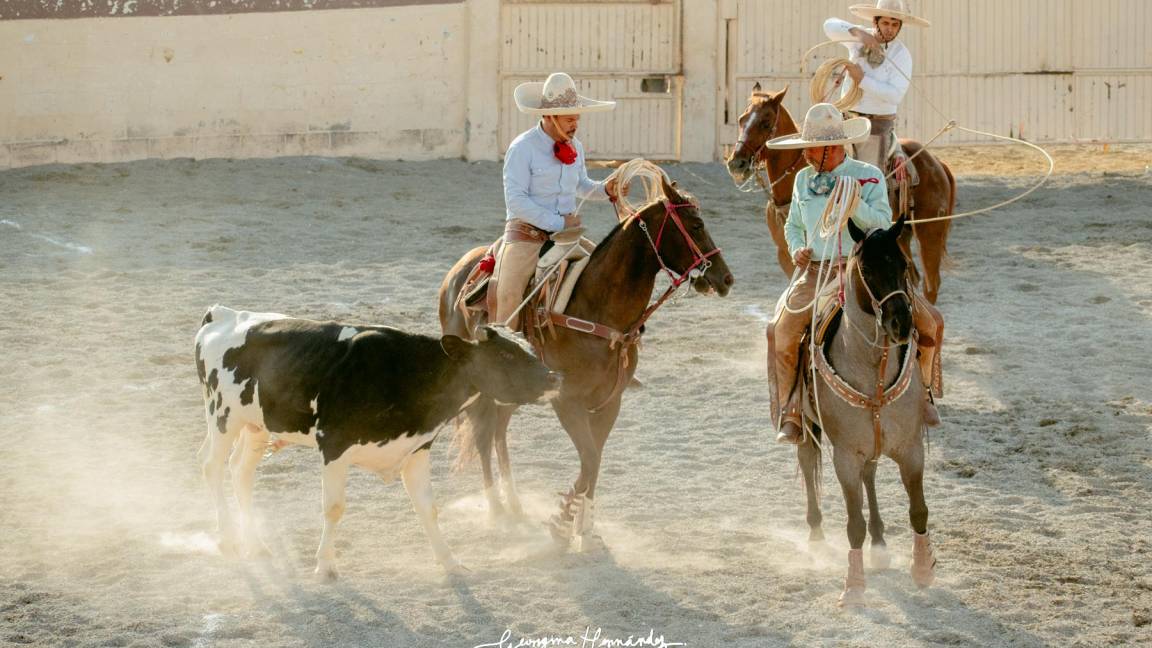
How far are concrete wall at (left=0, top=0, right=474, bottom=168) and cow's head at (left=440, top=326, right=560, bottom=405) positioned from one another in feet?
38.7

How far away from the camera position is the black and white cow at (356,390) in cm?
713

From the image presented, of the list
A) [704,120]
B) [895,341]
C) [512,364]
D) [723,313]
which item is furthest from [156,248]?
[895,341]

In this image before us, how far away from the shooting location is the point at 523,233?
8266 mm

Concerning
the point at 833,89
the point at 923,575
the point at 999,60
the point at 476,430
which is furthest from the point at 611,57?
the point at 923,575

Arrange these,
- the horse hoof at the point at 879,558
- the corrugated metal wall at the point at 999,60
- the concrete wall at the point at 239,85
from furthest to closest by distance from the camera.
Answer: the corrugated metal wall at the point at 999,60, the concrete wall at the point at 239,85, the horse hoof at the point at 879,558

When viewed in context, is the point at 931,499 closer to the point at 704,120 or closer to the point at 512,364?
the point at 512,364

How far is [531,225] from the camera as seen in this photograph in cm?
831

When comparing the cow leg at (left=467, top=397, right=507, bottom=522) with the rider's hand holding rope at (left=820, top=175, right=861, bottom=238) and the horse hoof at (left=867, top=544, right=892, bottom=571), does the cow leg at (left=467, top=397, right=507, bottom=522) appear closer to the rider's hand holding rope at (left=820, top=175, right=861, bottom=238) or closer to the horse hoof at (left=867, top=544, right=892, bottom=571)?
the horse hoof at (left=867, top=544, right=892, bottom=571)

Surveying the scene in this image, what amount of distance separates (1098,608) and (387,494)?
3.86 m

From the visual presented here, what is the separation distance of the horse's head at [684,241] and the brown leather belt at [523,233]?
75 cm

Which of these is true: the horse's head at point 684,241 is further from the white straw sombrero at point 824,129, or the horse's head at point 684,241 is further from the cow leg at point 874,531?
the cow leg at point 874,531

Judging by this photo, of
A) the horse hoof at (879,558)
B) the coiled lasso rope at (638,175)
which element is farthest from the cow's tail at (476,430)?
the horse hoof at (879,558)

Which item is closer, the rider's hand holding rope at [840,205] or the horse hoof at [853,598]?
the horse hoof at [853,598]

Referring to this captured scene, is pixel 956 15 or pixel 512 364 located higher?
pixel 956 15
